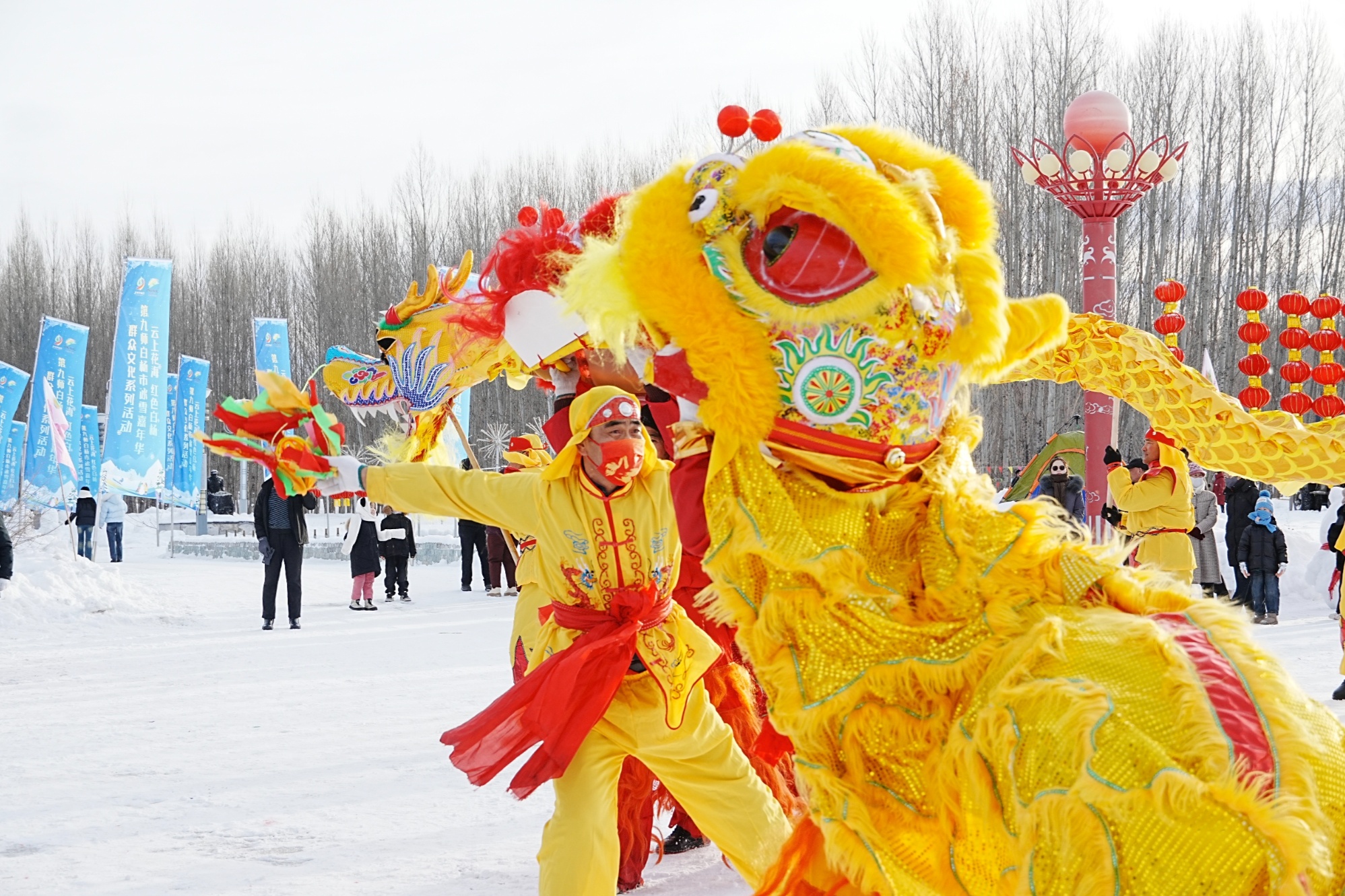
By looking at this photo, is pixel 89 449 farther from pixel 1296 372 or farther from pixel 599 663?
pixel 599 663

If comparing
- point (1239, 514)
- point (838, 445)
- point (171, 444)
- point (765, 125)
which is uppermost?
point (765, 125)

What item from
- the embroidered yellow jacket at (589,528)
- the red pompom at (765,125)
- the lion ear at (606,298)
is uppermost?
the red pompom at (765,125)

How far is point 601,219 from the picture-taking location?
3.78 m

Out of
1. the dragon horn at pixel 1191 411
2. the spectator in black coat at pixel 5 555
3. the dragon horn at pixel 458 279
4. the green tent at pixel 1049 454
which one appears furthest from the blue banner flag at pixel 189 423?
the dragon horn at pixel 1191 411

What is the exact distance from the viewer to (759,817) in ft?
10.8

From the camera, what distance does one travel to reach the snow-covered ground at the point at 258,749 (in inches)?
167

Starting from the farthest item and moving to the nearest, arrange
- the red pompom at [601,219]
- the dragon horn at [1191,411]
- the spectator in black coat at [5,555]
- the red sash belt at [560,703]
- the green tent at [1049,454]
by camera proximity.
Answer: the green tent at [1049,454]
the spectator in black coat at [5,555]
the red pompom at [601,219]
the red sash belt at [560,703]
the dragon horn at [1191,411]

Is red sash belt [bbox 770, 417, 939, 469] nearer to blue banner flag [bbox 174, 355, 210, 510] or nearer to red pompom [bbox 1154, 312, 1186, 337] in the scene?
red pompom [bbox 1154, 312, 1186, 337]

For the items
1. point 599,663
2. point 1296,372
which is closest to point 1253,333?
point 1296,372

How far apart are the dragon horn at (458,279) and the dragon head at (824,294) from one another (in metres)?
2.83

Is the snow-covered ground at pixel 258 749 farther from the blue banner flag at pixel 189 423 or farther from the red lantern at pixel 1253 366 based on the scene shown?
the blue banner flag at pixel 189 423

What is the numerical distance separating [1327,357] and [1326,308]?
699 millimetres

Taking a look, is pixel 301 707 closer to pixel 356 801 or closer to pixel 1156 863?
pixel 356 801

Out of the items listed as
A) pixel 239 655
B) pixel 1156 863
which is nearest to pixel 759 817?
pixel 1156 863
